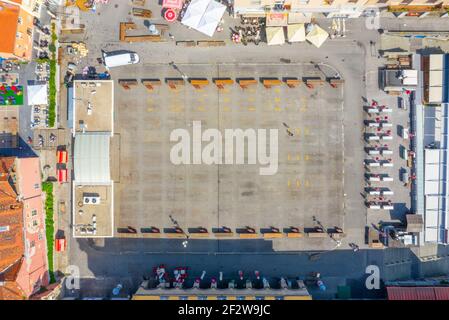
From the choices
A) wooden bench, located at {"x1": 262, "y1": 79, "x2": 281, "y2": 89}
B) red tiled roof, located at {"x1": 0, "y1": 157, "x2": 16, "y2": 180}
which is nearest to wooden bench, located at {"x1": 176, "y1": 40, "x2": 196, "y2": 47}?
wooden bench, located at {"x1": 262, "y1": 79, "x2": 281, "y2": 89}

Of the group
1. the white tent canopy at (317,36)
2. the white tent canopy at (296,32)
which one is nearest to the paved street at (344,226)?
the white tent canopy at (317,36)

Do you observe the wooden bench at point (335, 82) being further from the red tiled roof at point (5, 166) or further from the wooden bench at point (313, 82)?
the red tiled roof at point (5, 166)

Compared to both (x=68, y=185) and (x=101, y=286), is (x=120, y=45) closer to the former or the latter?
(x=68, y=185)

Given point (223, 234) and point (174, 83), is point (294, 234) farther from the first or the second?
point (174, 83)

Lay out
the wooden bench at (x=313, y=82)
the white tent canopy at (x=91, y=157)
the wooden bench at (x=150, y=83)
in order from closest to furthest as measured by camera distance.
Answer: the white tent canopy at (x=91, y=157) → the wooden bench at (x=313, y=82) → the wooden bench at (x=150, y=83)

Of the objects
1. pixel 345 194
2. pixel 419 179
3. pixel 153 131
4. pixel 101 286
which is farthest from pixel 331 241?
pixel 101 286

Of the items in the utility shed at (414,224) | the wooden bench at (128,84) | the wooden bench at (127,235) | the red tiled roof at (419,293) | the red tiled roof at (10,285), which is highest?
the wooden bench at (128,84)

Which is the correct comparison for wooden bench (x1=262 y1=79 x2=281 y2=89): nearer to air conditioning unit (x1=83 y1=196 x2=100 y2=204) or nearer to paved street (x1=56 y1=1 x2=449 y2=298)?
paved street (x1=56 y1=1 x2=449 y2=298)
